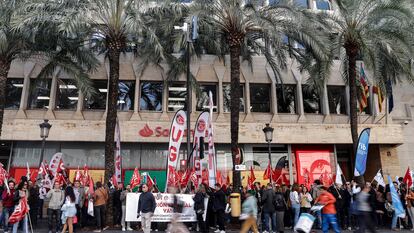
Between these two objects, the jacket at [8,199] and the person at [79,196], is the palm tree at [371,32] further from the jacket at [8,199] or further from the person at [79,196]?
the jacket at [8,199]

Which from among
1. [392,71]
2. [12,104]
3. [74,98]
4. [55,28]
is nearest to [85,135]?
[74,98]

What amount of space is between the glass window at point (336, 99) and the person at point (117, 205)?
16367 mm

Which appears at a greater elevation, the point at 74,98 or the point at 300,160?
the point at 74,98

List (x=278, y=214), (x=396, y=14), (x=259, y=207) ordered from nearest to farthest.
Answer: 1. (x=278, y=214)
2. (x=259, y=207)
3. (x=396, y=14)

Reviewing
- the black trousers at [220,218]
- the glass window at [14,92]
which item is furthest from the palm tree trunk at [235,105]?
the glass window at [14,92]

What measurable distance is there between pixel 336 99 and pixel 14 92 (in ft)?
71.6

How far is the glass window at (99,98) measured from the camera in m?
24.0

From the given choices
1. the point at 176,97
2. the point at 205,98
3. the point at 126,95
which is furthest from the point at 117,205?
the point at 205,98

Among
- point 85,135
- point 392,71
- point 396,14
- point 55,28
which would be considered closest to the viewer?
point 55,28

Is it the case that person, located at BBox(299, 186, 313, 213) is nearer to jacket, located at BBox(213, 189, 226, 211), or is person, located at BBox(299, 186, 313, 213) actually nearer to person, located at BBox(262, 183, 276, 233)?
person, located at BBox(262, 183, 276, 233)

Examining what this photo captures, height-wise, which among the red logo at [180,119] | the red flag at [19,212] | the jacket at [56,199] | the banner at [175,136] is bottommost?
the red flag at [19,212]

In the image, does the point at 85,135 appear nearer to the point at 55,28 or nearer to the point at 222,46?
the point at 55,28

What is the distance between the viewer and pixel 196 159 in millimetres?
17250

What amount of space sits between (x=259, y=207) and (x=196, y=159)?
3693 millimetres
